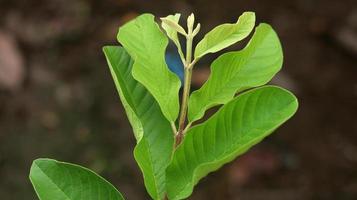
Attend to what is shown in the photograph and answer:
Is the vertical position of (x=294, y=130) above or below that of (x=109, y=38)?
below

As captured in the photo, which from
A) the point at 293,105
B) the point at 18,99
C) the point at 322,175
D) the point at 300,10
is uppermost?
the point at 293,105

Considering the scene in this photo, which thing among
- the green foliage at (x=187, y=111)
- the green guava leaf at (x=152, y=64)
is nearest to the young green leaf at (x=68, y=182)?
the green foliage at (x=187, y=111)

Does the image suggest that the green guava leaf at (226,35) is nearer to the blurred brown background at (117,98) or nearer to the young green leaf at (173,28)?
the young green leaf at (173,28)

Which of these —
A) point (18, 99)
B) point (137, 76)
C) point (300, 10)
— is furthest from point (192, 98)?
point (300, 10)

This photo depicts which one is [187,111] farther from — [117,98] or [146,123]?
[117,98]

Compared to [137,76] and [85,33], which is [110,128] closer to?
[85,33]

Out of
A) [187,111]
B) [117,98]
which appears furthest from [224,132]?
[117,98]
